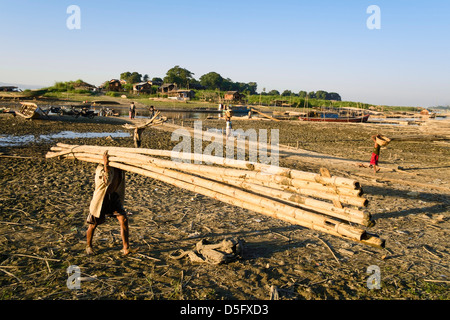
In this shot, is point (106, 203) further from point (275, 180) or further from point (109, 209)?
point (275, 180)

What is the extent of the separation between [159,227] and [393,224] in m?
4.61

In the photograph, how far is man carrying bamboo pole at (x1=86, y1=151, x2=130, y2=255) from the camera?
14.4 feet

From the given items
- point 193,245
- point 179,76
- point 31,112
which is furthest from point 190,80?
point 193,245

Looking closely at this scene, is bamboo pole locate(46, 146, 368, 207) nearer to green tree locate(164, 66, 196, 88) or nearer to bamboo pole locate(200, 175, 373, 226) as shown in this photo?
bamboo pole locate(200, 175, 373, 226)

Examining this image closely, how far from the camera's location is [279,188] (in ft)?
12.7

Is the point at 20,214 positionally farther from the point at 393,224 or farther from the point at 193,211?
the point at 393,224

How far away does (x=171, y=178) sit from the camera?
4.56m

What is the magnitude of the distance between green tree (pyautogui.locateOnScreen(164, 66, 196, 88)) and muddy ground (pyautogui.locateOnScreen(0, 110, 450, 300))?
80432 mm

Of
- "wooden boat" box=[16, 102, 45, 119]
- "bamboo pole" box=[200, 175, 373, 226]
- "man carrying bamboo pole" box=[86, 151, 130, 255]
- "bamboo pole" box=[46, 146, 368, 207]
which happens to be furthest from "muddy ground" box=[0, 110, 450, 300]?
"wooden boat" box=[16, 102, 45, 119]

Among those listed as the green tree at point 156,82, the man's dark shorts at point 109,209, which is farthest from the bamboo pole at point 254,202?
the green tree at point 156,82

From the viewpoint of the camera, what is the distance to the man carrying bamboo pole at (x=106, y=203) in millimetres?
4402

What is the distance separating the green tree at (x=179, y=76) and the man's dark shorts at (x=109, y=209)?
8272 cm

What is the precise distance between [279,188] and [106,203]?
253 centimetres
